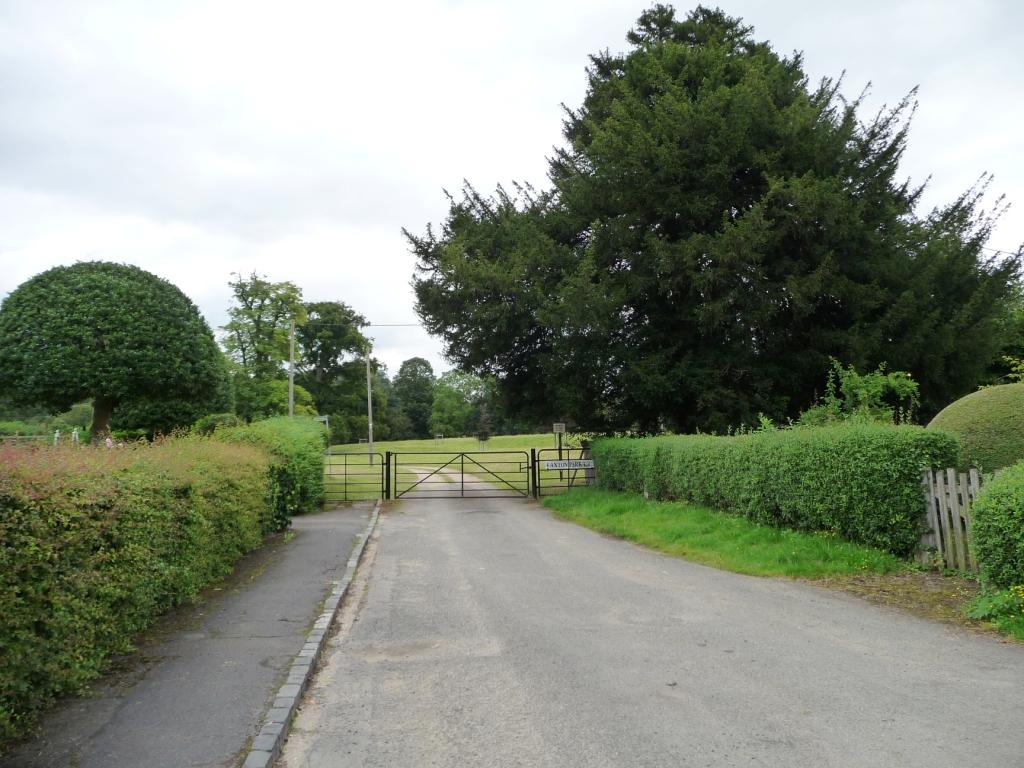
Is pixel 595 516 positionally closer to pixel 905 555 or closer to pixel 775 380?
pixel 775 380

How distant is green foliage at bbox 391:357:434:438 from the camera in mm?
110812

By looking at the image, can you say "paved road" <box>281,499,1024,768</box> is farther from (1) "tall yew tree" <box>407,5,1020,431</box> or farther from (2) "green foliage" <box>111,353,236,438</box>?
(2) "green foliage" <box>111,353,236,438</box>

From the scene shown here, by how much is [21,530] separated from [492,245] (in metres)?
22.4

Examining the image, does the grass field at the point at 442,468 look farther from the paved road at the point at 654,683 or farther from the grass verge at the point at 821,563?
the paved road at the point at 654,683

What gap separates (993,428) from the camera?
10.7 meters

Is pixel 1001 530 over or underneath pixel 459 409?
underneath

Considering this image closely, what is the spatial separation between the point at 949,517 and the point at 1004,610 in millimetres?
2167

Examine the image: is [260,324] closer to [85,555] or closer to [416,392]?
[85,555]

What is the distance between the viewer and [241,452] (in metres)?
12.2

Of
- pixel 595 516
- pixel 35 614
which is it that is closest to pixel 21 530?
pixel 35 614

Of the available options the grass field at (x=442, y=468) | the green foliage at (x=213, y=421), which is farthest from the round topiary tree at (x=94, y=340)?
the grass field at (x=442, y=468)

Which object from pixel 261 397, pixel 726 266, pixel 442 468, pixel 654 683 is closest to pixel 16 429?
pixel 261 397

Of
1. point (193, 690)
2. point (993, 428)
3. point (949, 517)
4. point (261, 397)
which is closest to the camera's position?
point (193, 690)

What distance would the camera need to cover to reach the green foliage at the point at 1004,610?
271 inches
